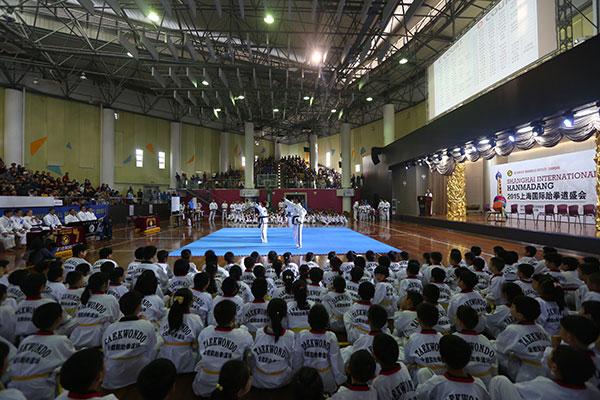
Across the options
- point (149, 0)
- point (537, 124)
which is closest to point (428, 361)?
point (537, 124)

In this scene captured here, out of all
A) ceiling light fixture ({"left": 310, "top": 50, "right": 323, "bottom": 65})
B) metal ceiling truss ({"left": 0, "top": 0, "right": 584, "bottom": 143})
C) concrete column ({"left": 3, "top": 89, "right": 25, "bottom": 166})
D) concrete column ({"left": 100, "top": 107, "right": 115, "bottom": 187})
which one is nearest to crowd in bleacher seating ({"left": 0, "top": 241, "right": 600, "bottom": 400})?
metal ceiling truss ({"left": 0, "top": 0, "right": 584, "bottom": 143})

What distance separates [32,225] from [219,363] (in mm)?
12373

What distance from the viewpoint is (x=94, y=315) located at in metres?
3.34

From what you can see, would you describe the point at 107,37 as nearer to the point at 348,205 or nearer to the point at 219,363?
the point at 348,205

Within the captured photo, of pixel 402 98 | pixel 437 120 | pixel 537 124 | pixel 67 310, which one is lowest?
→ pixel 67 310

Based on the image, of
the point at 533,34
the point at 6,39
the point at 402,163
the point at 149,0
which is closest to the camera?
the point at 533,34

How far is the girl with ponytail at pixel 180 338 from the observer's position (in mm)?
2922

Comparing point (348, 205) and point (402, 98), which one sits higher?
point (402, 98)

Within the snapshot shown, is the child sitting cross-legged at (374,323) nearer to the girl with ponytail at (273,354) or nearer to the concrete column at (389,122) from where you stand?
the girl with ponytail at (273,354)

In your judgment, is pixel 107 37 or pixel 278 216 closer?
pixel 107 37

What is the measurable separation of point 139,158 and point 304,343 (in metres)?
26.6

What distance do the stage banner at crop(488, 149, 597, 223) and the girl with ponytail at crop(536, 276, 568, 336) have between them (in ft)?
40.0

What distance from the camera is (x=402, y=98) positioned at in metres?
25.0

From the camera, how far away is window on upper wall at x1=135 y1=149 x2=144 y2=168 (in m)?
25.5
